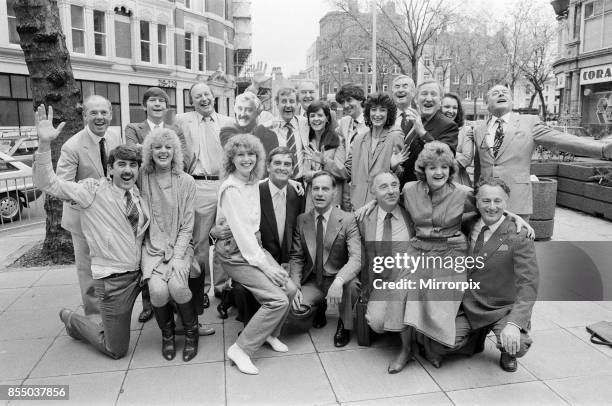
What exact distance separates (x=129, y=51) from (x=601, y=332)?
85.0 ft

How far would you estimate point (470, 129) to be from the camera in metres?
4.94

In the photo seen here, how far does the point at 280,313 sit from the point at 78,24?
23.9 m

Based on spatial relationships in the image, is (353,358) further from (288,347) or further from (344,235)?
(344,235)

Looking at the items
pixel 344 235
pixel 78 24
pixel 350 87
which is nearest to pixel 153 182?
pixel 344 235

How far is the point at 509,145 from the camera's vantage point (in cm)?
457

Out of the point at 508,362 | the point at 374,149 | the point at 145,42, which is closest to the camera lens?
the point at 508,362

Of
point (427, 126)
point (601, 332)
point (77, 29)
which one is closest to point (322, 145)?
point (427, 126)

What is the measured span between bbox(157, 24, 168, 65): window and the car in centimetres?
1860

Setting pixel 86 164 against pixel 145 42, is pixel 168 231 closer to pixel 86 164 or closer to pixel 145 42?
pixel 86 164

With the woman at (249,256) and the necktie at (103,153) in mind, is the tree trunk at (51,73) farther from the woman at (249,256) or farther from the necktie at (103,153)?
the woman at (249,256)

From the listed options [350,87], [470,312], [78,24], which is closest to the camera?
[470,312]

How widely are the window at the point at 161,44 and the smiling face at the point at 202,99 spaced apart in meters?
23.9

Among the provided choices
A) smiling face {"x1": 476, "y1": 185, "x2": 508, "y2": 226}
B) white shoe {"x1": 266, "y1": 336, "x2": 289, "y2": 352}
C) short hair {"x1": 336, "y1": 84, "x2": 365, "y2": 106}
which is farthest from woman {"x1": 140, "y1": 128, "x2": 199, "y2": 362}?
smiling face {"x1": 476, "y1": 185, "x2": 508, "y2": 226}

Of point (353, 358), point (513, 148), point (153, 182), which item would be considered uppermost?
point (513, 148)
